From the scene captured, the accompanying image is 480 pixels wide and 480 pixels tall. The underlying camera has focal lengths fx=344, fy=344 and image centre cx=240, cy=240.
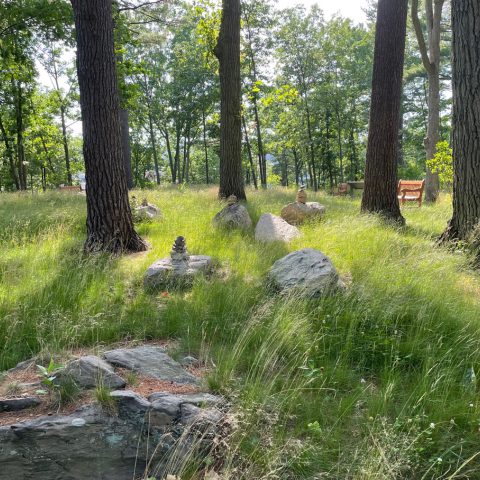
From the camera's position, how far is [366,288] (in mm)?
3748

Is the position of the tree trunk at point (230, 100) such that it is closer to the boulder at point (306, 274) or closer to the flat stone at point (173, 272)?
the flat stone at point (173, 272)

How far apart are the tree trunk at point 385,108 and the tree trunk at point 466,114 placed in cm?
253

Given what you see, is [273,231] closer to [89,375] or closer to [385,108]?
[385,108]

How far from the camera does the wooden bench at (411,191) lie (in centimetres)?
1202

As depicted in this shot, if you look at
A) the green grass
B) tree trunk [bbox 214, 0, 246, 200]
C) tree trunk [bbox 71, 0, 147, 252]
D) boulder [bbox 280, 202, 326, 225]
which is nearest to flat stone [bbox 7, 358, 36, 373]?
the green grass

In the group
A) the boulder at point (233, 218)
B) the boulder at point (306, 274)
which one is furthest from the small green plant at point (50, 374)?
the boulder at point (233, 218)

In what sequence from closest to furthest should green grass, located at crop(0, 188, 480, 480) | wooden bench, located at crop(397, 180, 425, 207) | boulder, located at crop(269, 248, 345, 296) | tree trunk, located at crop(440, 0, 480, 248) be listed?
green grass, located at crop(0, 188, 480, 480), boulder, located at crop(269, 248, 345, 296), tree trunk, located at crop(440, 0, 480, 248), wooden bench, located at crop(397, 180, 425, 207)

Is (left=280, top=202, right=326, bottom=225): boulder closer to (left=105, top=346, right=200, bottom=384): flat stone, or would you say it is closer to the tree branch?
(left=105, top=346, right=200, bottom=384): flat stone

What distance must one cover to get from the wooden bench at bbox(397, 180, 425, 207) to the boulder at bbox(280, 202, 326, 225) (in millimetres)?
5463

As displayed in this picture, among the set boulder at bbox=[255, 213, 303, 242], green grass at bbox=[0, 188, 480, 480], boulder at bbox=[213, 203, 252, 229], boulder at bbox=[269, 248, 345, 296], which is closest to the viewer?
green grass at bbox=[0, 188, 480, 480]

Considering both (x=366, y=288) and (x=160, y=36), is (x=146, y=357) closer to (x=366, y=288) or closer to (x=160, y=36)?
(x=366, y=288)

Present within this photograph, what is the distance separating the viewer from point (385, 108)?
7.79 m

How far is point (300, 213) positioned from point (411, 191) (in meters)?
6.80

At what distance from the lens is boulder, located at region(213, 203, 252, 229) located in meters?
7.08
